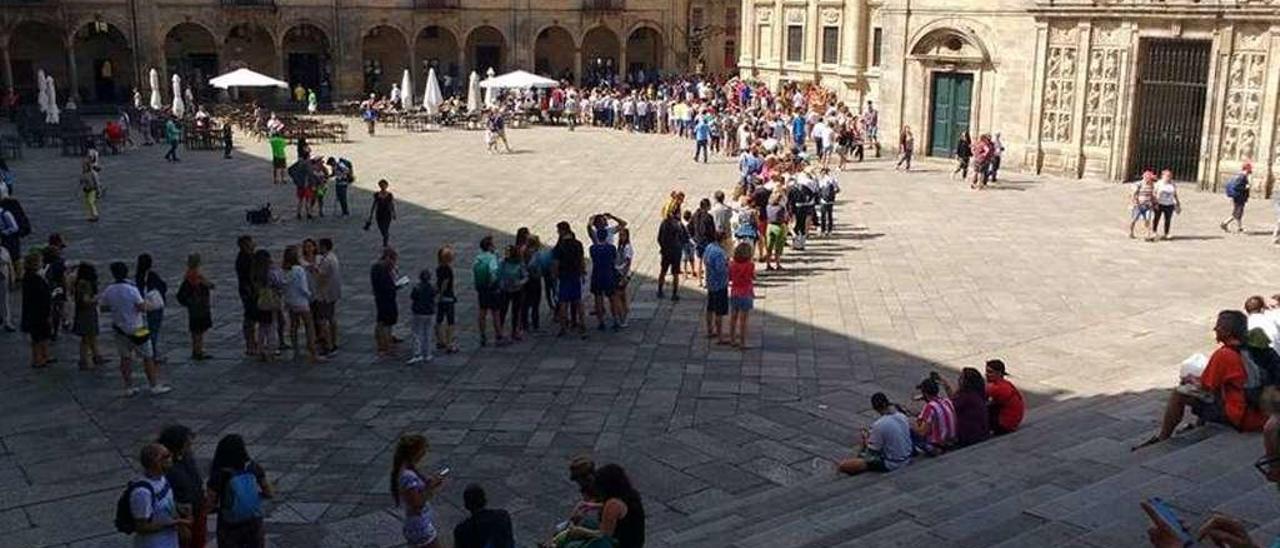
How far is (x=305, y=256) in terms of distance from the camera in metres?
13.4

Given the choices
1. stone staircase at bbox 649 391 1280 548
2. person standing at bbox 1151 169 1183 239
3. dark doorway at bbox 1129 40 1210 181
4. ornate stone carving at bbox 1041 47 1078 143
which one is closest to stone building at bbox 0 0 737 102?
ornate stone carving at bbox 1041 47 1078 143

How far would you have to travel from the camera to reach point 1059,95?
94.4 feet

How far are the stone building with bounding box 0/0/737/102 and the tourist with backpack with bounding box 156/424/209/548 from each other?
4083 cm

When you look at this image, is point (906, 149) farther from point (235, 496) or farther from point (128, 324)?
point (235, 496)

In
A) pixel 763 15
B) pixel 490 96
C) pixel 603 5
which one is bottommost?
pixel 490 96

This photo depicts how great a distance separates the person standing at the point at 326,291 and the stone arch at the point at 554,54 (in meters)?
40.7

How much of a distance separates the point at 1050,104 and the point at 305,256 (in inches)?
839

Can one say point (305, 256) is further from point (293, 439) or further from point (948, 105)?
point (948, 105)

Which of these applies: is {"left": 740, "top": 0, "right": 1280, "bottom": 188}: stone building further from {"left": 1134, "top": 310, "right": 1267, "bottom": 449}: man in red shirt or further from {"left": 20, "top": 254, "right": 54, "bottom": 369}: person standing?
{"left": 20, "top": 254, "right": 54, "bottom": 369}: person standing

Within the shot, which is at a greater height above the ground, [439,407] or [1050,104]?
[1050,104]

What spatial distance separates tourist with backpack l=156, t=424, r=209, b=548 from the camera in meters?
7.10

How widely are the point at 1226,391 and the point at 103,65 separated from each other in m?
45.6

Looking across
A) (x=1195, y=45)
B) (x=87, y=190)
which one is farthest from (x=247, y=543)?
(x=1195, y=45)

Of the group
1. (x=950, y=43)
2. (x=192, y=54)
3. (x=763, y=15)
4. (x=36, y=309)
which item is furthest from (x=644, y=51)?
(x=36, y=309)
